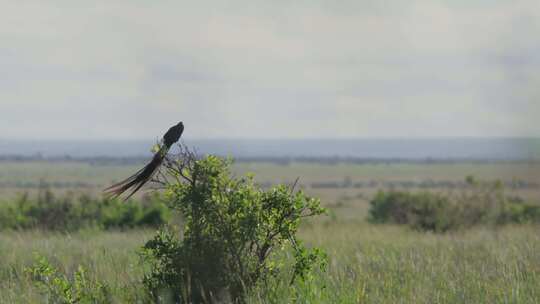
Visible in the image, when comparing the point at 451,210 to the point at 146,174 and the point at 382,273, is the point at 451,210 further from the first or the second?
the point at 146,174

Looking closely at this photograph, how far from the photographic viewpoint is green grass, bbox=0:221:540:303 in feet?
20.6

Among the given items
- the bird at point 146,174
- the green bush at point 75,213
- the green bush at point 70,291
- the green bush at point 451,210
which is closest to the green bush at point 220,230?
the bird at point 146,174

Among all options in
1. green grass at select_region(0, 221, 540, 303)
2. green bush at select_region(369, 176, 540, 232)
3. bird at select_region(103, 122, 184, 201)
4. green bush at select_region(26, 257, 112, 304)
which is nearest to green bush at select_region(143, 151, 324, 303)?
bird at select_region(103, 122, 184, 201)

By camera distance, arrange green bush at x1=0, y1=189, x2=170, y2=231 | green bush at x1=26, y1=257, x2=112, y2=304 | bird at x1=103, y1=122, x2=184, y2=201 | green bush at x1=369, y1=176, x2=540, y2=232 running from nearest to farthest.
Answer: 1. bird at x1=103, y1=122, x2=184, y2=201
2. green bush at x1=26, y1=257, x2=112, y2=304
3. green bush at x1=0, y1=189, x2=170, y2=231
4. green bush at x1=369, y1=176, x2=540, y2=232

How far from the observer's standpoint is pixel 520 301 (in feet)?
19.9

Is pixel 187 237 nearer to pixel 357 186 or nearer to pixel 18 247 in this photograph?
pixel 18 247

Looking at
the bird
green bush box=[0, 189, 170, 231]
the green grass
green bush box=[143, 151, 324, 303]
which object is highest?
the bird

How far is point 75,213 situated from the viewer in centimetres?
1978

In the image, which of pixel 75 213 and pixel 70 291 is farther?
pixel 75 213

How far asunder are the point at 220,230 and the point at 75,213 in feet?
46.5

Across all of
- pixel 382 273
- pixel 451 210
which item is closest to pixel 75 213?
pixel 451 210

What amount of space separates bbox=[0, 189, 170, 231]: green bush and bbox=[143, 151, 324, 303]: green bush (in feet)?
40.9

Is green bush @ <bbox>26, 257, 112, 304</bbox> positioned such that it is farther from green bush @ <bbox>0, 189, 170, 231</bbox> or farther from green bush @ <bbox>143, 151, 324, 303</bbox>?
green bush @ <bbox>0, 189, 170, 231</bbox>

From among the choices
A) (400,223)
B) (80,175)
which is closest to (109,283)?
(400,223)
